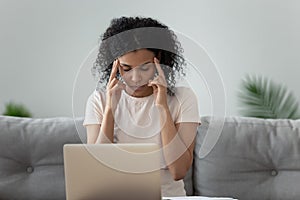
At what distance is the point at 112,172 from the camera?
1384 millimetres

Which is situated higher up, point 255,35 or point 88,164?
point 255,35

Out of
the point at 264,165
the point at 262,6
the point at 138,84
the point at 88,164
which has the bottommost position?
the point at 264,165

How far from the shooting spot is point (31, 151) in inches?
93.7

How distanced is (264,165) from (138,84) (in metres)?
0.83

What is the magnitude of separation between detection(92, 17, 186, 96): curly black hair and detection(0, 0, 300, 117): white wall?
3.84 ft

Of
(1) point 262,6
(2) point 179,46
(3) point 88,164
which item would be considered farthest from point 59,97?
(3) point 88,164

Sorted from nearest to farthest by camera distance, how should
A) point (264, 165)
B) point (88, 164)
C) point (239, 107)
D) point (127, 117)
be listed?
point (88, 164), point (127, 117), point (264, 165), point (239, 107)

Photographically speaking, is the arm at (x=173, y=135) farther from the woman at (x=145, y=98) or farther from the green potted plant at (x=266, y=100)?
the green potted plant at (x=266, y=100)

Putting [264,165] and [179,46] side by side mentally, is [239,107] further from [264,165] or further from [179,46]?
[179,46]

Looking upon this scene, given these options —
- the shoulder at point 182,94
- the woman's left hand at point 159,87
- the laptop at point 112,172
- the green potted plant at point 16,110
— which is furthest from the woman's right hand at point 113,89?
the green potted plant at point 16,110

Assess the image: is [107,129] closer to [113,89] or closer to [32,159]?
[113,89]

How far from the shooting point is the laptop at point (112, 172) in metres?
1.37

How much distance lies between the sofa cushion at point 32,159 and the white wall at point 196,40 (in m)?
0.59

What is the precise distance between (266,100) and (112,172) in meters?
1.71
